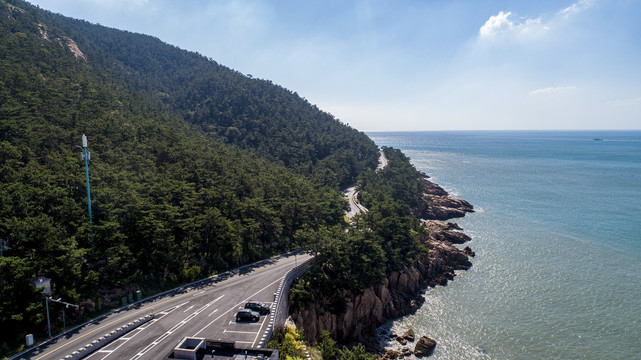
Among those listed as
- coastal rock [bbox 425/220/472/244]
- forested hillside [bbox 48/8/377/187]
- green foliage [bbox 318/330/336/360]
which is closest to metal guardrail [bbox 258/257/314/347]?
green foliage [bbox 318/330/336/360]

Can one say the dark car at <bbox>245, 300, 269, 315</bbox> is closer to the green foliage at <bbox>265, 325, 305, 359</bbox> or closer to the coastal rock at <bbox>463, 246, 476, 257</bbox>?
the green foliage at <bbox>265, 325, 305, 359</bbox>

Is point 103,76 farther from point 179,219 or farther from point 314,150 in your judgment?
point 179,219

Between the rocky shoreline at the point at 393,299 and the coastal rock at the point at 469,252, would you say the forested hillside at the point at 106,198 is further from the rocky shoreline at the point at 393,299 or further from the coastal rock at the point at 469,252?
the coastal rock at the point at 469,252

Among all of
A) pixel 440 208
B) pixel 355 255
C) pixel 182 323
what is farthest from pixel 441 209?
pixel 182 323

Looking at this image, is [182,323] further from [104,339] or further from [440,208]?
[440,208]

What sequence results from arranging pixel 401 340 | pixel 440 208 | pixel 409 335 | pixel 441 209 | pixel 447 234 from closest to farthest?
pixel 401 340, pixel 409 335, pixel 447 234, pixel 441 209, pixel 440 208

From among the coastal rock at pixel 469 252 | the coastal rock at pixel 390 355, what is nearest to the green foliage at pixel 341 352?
the coastal rock at pixel 390 355
